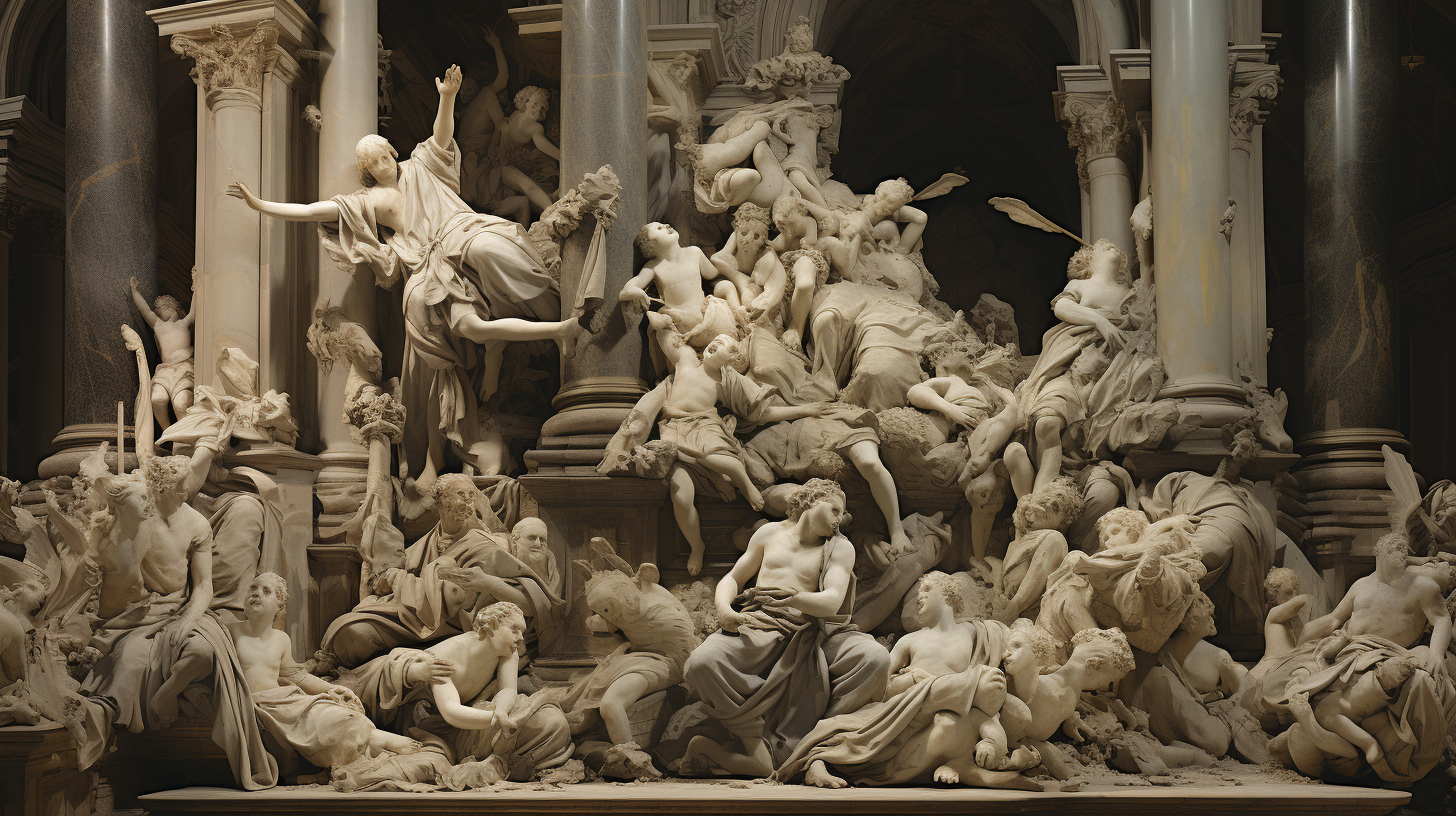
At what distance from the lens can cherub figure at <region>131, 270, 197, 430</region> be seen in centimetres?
1164

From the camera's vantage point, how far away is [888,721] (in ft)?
27.7

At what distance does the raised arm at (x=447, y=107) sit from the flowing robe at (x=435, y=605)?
298 cm

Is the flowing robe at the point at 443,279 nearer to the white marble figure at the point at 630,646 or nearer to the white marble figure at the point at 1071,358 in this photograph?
the white marble figure at the point at 630,646

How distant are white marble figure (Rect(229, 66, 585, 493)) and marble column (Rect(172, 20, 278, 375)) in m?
0.49

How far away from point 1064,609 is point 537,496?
3427 millimetres

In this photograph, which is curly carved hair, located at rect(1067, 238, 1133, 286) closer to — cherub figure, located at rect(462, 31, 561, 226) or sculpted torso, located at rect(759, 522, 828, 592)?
sculpted torso, located at rect(759, 522, 828, 592)

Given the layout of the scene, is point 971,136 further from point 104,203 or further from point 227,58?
point 104,203

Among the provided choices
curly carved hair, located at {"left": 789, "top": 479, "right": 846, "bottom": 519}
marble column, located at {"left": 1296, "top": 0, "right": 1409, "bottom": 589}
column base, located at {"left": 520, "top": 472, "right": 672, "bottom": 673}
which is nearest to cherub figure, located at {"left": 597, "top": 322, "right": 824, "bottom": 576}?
column base, located at {"left": 520, "top": 472, "right": 672, "bottom": 673}

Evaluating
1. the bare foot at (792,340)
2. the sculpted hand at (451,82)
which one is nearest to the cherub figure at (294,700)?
the sculpted hand at (451,82)

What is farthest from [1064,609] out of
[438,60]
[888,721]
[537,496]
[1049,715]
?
[438,60]

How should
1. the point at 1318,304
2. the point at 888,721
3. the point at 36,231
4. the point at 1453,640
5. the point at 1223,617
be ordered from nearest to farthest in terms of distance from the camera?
1. the point at 888,721
2. the point at 1453,640
3. the point at 1223,617
4. the point at 1318,304
5. the point at 36,231

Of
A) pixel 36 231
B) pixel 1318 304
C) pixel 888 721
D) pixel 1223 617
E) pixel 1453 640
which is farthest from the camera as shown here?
pixel 36 231

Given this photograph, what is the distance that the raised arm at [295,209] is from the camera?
1109 cm

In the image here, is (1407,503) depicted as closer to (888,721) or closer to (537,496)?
(888,721)
